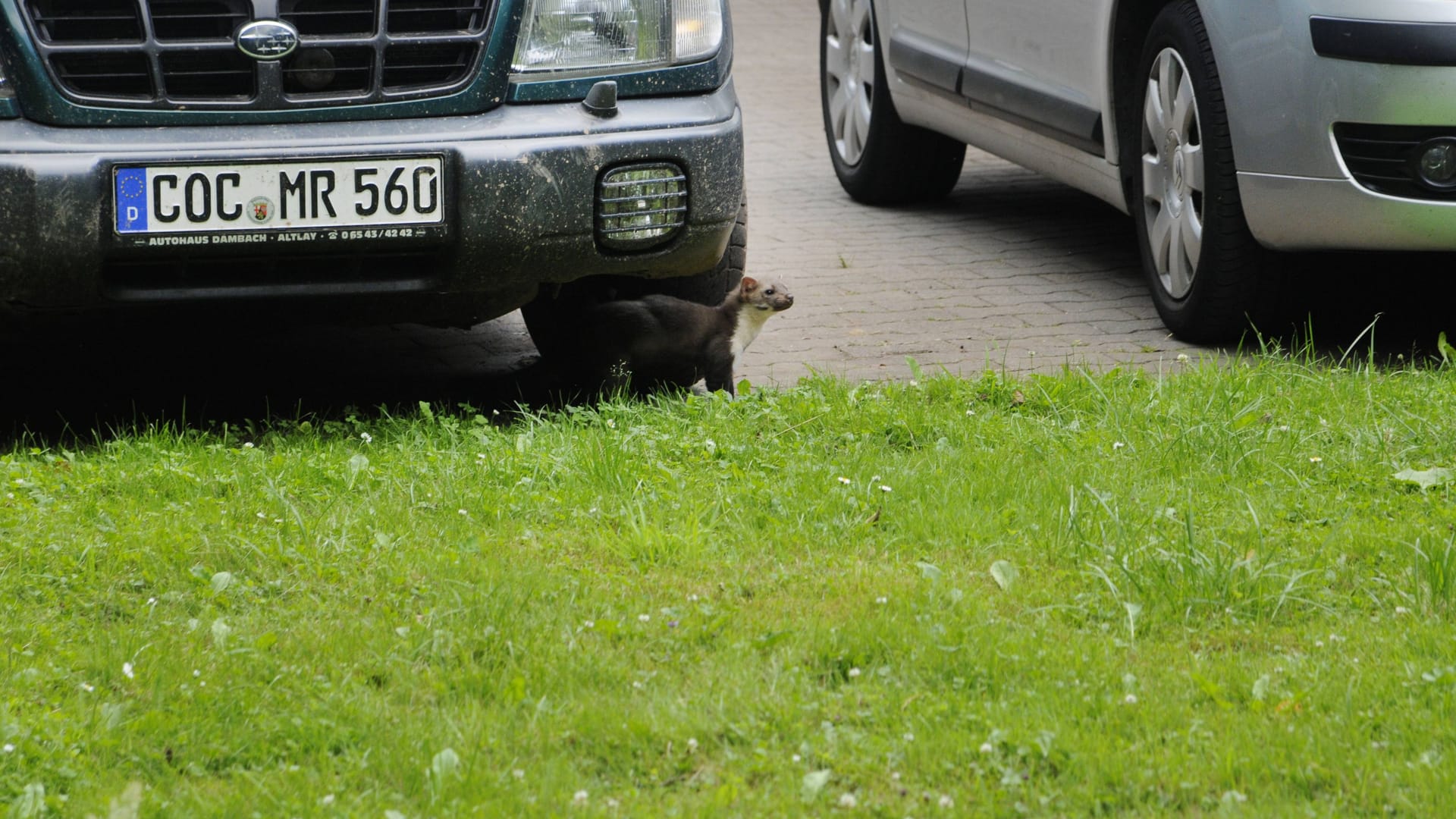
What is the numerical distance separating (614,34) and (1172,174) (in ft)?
6.11

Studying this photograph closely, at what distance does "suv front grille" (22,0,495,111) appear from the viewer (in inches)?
170

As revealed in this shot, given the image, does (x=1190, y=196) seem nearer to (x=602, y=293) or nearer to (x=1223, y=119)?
(x=1223, y=119)

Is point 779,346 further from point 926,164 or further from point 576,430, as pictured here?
point 926,164

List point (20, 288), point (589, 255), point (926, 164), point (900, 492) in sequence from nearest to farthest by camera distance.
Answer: point (900, 492)
point (20, 288)
point (589, 255)
point (926, 164)

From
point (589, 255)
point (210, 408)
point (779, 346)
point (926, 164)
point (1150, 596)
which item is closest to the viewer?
point (1150, 596)

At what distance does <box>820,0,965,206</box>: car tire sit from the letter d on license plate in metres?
3.67

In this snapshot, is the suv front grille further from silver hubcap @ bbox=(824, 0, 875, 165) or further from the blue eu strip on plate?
silver hubcap @ bbox=(824, 0, 875, 165)

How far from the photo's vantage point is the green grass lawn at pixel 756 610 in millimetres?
2760

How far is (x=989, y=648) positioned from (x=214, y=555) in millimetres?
1545

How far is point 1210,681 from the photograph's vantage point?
3014mm

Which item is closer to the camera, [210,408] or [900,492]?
[900,492]

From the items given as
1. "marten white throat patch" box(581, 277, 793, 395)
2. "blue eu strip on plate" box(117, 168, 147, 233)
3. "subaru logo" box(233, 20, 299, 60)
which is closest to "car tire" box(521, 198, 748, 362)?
"marten white throat patch" box(581, 277, 793, 395)

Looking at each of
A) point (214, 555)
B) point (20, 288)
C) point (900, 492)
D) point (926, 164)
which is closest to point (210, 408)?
point (20, 288)

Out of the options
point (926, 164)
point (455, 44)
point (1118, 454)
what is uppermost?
point (455, 44)
